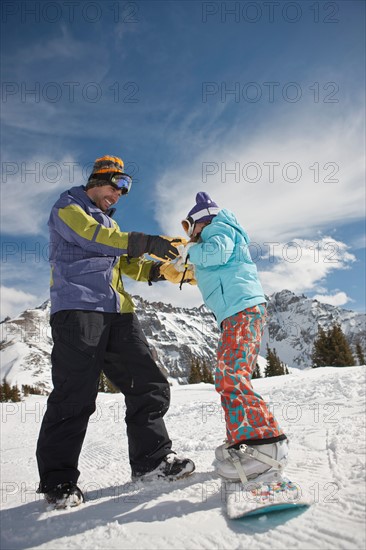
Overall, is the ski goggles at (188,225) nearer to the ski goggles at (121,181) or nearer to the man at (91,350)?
the man at (91,350)

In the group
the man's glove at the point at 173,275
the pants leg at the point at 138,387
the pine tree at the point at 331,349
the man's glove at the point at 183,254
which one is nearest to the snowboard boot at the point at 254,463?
the pants leg at the point at 138,387

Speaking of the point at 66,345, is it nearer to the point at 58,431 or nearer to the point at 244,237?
the point at 58,431

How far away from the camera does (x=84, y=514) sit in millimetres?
2262

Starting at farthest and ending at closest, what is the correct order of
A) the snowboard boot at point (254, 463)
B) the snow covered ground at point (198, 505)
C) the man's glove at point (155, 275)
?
1. the man's glove at point (155, 275)
2. the snowboard boot at point (254, 463)
3. the snow covered ground at point (198, 505)

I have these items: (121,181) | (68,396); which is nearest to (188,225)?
(121,181)

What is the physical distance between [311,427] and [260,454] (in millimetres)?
1782

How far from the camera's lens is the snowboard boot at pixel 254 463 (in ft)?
7.25

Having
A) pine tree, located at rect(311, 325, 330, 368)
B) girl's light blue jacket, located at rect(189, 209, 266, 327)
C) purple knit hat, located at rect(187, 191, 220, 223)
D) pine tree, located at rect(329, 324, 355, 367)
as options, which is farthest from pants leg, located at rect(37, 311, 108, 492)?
pine tree, located at rect(311, 325, 330, 368)

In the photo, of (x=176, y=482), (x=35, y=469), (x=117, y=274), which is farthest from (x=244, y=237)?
(x=35, y=469)

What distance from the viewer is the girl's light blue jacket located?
8.88 ft

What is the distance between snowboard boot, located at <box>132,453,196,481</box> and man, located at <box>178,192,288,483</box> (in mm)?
495

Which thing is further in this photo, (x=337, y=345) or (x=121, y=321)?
(x=337, y=345)

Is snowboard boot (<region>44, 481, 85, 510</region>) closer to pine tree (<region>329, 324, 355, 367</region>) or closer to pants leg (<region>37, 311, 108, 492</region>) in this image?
pants leg (<region>37, 311, 108, 492</region>)

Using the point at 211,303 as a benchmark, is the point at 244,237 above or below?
above
